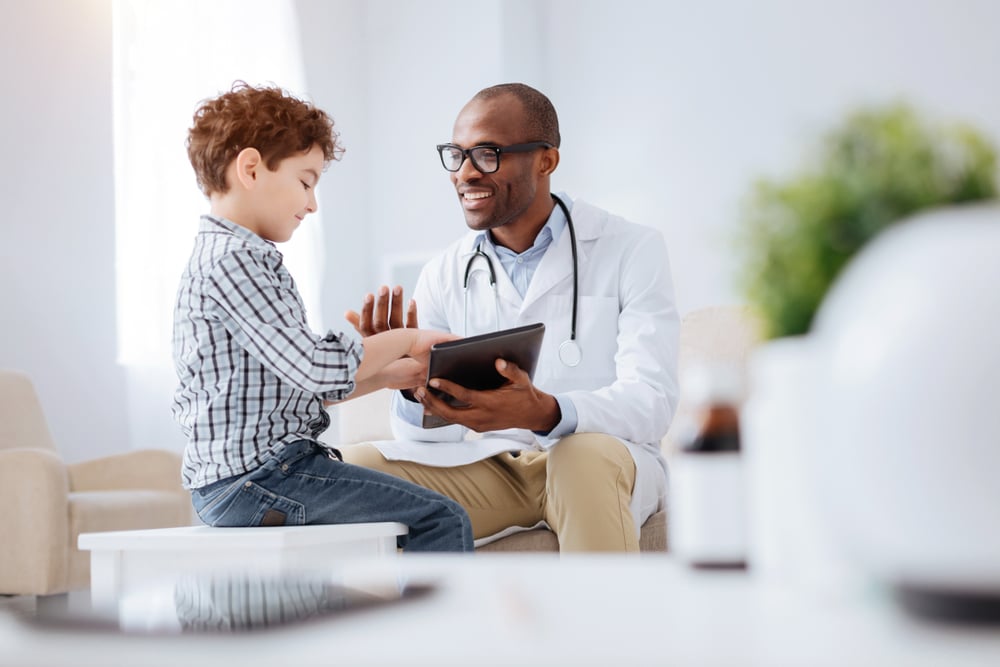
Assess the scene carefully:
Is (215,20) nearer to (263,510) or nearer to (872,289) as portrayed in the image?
(263,510)

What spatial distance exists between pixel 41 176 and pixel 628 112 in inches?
105

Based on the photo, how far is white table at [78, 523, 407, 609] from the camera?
138 centimetres

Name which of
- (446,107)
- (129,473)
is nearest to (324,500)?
(129,473)

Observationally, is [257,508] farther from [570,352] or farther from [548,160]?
[548,160]

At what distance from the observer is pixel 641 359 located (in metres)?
2.02

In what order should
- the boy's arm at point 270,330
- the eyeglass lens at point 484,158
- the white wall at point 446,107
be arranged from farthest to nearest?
the white wall at point 446,107
the eyeglass lens at point 484,158
the boy's arm at point 270,330

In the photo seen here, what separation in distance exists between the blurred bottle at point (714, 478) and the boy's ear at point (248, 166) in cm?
123

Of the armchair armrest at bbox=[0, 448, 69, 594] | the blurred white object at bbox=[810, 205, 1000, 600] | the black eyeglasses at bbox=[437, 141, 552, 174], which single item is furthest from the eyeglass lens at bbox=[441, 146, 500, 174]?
the blurred white object at bbox=[810, 205, 1000, 600]

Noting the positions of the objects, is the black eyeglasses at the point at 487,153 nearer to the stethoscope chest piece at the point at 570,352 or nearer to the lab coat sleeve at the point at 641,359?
the lab coat sleeve at the point at 641,359

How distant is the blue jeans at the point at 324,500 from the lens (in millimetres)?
1604

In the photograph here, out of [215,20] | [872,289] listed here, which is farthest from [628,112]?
[872,289]

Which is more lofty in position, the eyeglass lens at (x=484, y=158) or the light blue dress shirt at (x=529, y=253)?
the eyeglass lens at (x=484, y=158)

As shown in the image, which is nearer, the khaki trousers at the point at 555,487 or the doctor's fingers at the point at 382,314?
the khaki trousers at the point at 555,487

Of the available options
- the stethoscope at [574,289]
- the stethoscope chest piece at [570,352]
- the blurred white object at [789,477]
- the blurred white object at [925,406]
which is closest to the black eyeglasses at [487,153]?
the stethoscope at [574,289]
